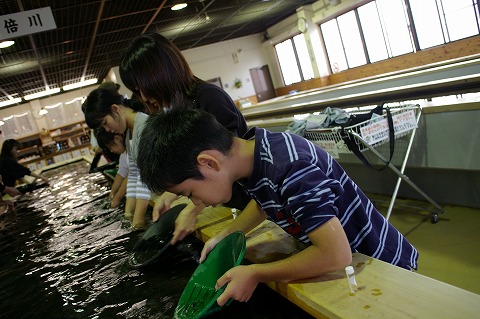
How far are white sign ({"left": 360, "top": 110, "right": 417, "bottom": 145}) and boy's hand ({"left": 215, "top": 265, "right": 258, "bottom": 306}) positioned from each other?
1985 millimetres

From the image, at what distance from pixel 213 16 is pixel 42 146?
11.4m

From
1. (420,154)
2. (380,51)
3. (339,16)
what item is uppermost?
(339,16)

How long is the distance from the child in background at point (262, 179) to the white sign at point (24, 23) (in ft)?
20.2

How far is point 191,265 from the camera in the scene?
1623mm

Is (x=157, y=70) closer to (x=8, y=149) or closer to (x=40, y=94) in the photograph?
(x=8, y=149)

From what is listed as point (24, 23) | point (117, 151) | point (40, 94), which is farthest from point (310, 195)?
point (40, 94)

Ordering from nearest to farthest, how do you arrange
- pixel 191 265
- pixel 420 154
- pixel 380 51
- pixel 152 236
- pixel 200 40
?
1. pixel 191 265
2. pixel 152 236
3. pixel 420 154
4. pixel 380 51
5. pixel 200 40

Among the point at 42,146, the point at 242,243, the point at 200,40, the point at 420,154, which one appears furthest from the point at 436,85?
the point at 42,146

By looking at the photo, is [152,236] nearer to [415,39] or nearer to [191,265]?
[191,265]

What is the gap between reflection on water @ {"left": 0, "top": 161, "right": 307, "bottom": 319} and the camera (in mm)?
1369

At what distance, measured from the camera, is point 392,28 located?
12047 millimetres

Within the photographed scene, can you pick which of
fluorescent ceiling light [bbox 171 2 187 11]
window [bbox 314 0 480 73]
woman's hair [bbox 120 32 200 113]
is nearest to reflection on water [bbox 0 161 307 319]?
woman's hair [bbox 120 32 200 113]

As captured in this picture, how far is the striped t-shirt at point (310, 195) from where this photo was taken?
95 cm

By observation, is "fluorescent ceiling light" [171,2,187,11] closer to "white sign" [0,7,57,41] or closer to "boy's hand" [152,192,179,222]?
"white sign" [0,7,57,41]
